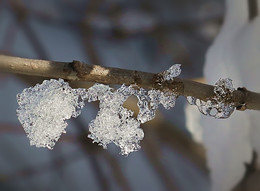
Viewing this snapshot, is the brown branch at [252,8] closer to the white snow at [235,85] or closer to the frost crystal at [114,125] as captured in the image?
the white snow at [235,85]

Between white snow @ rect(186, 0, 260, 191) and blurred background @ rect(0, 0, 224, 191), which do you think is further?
blurred background @ rect(0, 0, 224, 191)

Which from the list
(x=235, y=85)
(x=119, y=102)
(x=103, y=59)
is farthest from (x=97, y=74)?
(x=103, y=59)

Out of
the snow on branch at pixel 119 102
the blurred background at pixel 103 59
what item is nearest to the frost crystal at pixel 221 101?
the snow on branch at pixel 119 102

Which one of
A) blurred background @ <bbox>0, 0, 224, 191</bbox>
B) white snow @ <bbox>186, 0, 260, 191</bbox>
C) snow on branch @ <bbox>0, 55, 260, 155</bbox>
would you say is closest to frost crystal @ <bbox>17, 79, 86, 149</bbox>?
snow on branch @ <bbox>0, 55, 260, 155</bbox>

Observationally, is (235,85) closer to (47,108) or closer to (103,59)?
(47,108)

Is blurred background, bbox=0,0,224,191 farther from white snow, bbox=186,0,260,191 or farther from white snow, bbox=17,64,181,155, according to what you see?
white snow, bbox=17,64,181,155

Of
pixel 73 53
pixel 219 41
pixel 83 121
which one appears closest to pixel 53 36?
pixel 73 53
